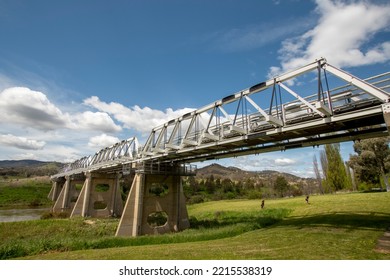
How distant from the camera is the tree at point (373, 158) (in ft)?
Result: 139

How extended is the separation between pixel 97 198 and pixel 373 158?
5353 centimetres

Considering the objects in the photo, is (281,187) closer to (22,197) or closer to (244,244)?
(244,244)

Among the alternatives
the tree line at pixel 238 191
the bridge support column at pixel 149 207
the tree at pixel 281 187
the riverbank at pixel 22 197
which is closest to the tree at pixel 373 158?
the bridge support column at pixel 149 207

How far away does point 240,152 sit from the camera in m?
23.0

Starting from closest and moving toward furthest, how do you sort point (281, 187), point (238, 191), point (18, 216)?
point (18, 216), point (281, 187), point (238, 191)

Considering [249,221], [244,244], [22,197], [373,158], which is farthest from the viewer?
[22,197]

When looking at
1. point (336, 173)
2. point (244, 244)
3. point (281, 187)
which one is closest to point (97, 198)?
point (244, 244)

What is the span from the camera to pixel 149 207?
29203 millimetres

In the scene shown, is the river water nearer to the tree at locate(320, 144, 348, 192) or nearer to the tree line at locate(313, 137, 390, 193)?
the tree line at locate(313, 137, 390, 193)

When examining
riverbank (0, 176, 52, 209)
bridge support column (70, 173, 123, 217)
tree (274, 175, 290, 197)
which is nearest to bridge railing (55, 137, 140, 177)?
bridge support column (70, 173, 123, 217)

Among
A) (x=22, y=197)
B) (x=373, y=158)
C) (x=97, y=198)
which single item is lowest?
(x=97, y=198)

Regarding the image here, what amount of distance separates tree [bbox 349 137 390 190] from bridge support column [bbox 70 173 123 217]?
48.6m

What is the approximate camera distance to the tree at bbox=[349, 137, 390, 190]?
139ft

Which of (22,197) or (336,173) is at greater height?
(336,173)
